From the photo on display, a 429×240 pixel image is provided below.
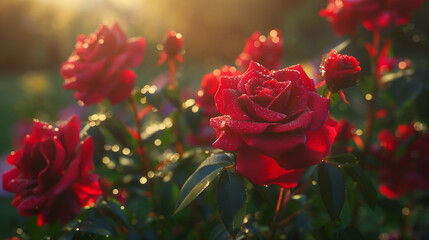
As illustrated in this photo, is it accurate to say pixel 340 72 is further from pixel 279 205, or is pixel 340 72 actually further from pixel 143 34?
pixel 143 34

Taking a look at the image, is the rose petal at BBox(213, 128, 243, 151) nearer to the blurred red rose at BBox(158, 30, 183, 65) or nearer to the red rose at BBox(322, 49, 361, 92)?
the red rose at BBox(322, 49, 361, 92)

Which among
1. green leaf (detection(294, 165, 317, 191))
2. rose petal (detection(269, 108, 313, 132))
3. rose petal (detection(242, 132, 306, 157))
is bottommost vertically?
green leaf (detection(294, 165, 317, 191))

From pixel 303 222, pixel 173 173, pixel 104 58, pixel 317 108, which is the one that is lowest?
pixel 303 222

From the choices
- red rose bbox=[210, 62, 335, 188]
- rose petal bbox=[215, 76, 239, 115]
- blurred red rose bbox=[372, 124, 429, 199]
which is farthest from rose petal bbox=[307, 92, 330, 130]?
blurred red rose bbox=[372, 124, 429, 199]

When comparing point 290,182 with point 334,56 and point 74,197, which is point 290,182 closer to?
point 334,56

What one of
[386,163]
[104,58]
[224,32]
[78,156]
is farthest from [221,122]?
[224,32]

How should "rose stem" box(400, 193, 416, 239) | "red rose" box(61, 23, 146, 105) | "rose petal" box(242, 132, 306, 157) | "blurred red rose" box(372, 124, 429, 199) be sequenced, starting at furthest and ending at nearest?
"rose stem" box(400, 193, 416, 239), "blurred red rose" box(372, 124, 429, 199), "red rose" box(61, 23, 146, 105), "rose petal" box(242, 132, 306, 157)

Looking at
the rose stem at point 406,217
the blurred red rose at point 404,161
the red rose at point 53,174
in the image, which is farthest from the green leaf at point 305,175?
the rose stem at point 406,217
